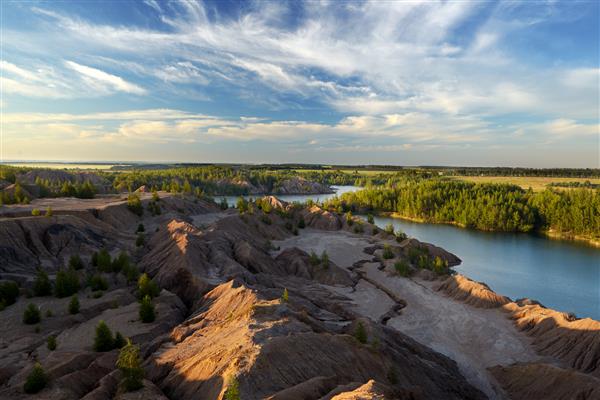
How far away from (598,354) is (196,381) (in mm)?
31866

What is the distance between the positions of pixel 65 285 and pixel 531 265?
2877 inches

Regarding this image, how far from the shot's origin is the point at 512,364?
3009 centimetres

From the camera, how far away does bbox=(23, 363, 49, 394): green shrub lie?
698 inches

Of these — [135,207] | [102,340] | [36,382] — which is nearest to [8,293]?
[102,340]

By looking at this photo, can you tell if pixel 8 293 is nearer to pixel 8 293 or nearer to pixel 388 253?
pixel 8 293

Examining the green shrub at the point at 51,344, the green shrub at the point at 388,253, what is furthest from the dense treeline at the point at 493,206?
the green shrub at the point at 51,344

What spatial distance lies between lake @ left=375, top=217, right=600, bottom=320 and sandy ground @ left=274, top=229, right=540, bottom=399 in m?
15.6

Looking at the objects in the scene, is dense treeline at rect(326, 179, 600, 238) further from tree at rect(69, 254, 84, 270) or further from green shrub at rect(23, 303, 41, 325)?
green shrub at rect(23, 303, 41, 325)

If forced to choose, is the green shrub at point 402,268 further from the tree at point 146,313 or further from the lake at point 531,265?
the tree at point 146,313

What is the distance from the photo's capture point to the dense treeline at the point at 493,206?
95000 mm

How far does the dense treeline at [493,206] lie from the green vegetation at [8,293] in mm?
83198

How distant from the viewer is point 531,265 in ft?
219

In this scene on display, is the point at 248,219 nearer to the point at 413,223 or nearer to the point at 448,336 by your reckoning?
the point at 448,336

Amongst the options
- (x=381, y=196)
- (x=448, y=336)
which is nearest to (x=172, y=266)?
(x=448, y=336)
